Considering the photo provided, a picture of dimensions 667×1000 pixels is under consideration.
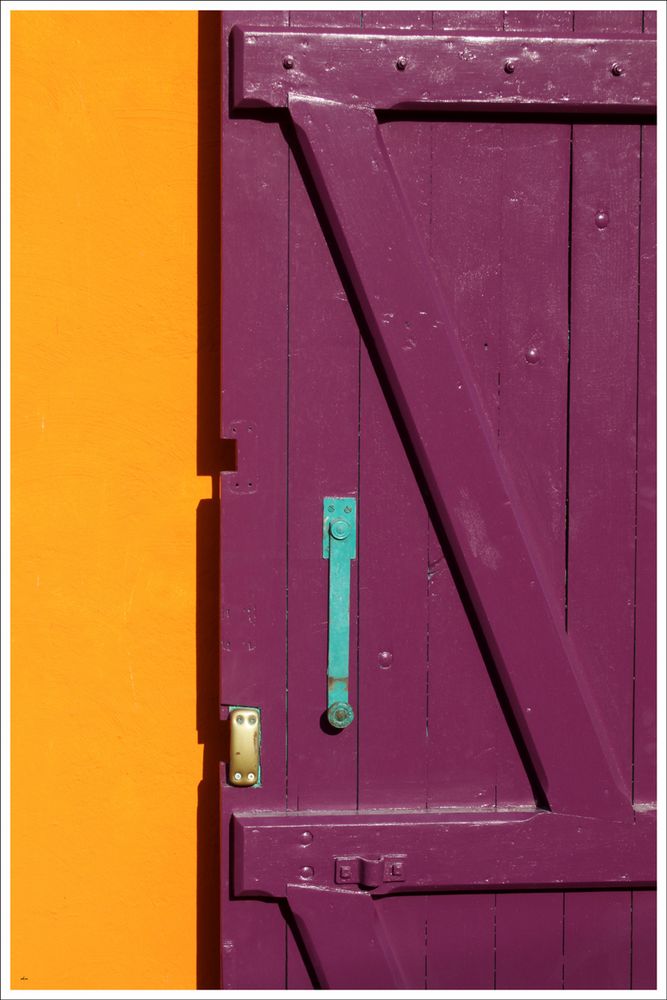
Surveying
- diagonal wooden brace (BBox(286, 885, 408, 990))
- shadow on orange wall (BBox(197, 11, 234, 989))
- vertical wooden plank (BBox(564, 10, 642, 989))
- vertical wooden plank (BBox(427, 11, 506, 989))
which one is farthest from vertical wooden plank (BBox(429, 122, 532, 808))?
shadow on orange wall (BBox(197, 11, 234, 989))

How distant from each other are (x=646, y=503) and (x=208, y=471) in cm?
97

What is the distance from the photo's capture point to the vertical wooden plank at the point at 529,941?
2006 millimetres

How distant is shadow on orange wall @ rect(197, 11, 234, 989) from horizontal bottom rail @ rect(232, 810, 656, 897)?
137 millimetres

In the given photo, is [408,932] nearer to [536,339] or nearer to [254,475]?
[254,475]

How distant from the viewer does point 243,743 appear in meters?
1.94

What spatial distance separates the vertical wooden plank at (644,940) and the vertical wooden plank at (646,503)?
230 millimetres

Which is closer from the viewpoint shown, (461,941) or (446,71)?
(446,71)

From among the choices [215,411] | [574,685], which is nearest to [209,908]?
[574,685]

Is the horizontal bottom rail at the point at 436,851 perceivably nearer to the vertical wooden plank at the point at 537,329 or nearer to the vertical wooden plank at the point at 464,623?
the vertical wooden plank at the point at 464,623

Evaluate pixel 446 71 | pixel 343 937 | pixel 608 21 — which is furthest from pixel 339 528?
pixel 608 21

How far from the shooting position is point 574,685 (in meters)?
1.97

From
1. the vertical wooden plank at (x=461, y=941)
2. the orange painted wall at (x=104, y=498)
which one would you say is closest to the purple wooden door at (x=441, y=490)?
the vertical wooden plank at (x=461, y=941)

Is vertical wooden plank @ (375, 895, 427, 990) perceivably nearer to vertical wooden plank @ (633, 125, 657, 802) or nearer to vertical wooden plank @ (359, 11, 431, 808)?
vertical wooden plank @ (359, 11, 431, 808)

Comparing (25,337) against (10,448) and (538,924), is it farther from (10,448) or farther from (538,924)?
(538,924)
